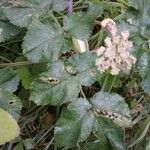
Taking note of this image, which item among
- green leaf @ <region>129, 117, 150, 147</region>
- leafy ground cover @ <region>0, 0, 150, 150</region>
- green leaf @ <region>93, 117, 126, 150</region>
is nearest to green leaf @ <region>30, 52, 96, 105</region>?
leafy ground cover @ <region>0, 0, 150, 150</region>

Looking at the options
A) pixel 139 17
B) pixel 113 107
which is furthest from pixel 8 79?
pixel 139 17

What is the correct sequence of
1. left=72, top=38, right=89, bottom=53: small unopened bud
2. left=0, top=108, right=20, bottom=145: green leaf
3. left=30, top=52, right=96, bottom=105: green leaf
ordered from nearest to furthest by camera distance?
1. left=0, top=108, right=20, bottom=145: green leaf
2. left=30, top=52, right=96, bottom=105: green leaf
3. left=72, top=38, right=89, bottom=53: small unopened bud

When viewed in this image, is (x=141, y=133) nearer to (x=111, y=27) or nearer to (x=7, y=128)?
(x=111, y=27)

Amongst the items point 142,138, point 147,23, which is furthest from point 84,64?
point 142,138

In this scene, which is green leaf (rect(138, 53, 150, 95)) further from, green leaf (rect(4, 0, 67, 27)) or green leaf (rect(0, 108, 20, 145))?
green leaf (rect(0, 108, 20, 145))

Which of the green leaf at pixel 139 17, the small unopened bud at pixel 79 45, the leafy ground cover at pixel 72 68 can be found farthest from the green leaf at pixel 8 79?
the green leaf at pixel 139 17

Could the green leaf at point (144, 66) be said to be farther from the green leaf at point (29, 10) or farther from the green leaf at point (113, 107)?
the green leaf at point (29, 10)

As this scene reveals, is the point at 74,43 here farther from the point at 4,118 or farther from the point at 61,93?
the point at 4,118
